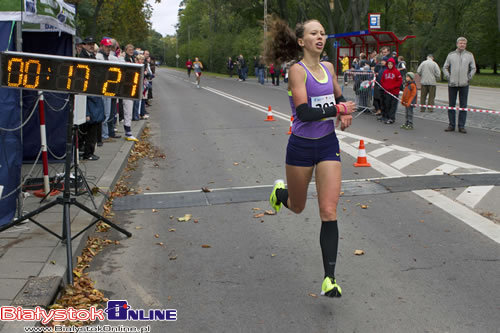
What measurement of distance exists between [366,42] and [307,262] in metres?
25.6

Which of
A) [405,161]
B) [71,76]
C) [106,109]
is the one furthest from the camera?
[106,109]

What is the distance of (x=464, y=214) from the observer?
671cm

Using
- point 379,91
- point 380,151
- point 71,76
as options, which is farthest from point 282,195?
point 379,91

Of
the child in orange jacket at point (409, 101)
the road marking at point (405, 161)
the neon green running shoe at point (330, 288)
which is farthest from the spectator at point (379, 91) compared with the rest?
the neon green running shoe at point (330, 288)

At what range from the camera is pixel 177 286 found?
15.9ft

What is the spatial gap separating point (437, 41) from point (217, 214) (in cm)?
5829

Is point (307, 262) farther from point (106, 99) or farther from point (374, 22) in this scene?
point (374, 22)

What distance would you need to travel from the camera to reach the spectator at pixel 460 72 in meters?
14.1

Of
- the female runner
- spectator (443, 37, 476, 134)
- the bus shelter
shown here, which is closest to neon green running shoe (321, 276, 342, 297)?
the female runner

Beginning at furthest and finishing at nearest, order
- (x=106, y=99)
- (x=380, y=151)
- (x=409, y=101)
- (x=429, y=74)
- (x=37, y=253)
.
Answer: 1. (x=429, y=74)
2. (x=409, y=101)
3. (x=106, y=99)
4. (x=380, y=151)
5. (x=37, y=253)

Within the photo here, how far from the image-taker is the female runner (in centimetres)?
450

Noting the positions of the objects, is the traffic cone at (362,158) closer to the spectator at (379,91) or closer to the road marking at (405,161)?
the road marking at (405,161)

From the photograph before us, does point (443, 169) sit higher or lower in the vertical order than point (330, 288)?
higher

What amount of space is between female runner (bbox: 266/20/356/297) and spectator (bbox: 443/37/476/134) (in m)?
10.3
